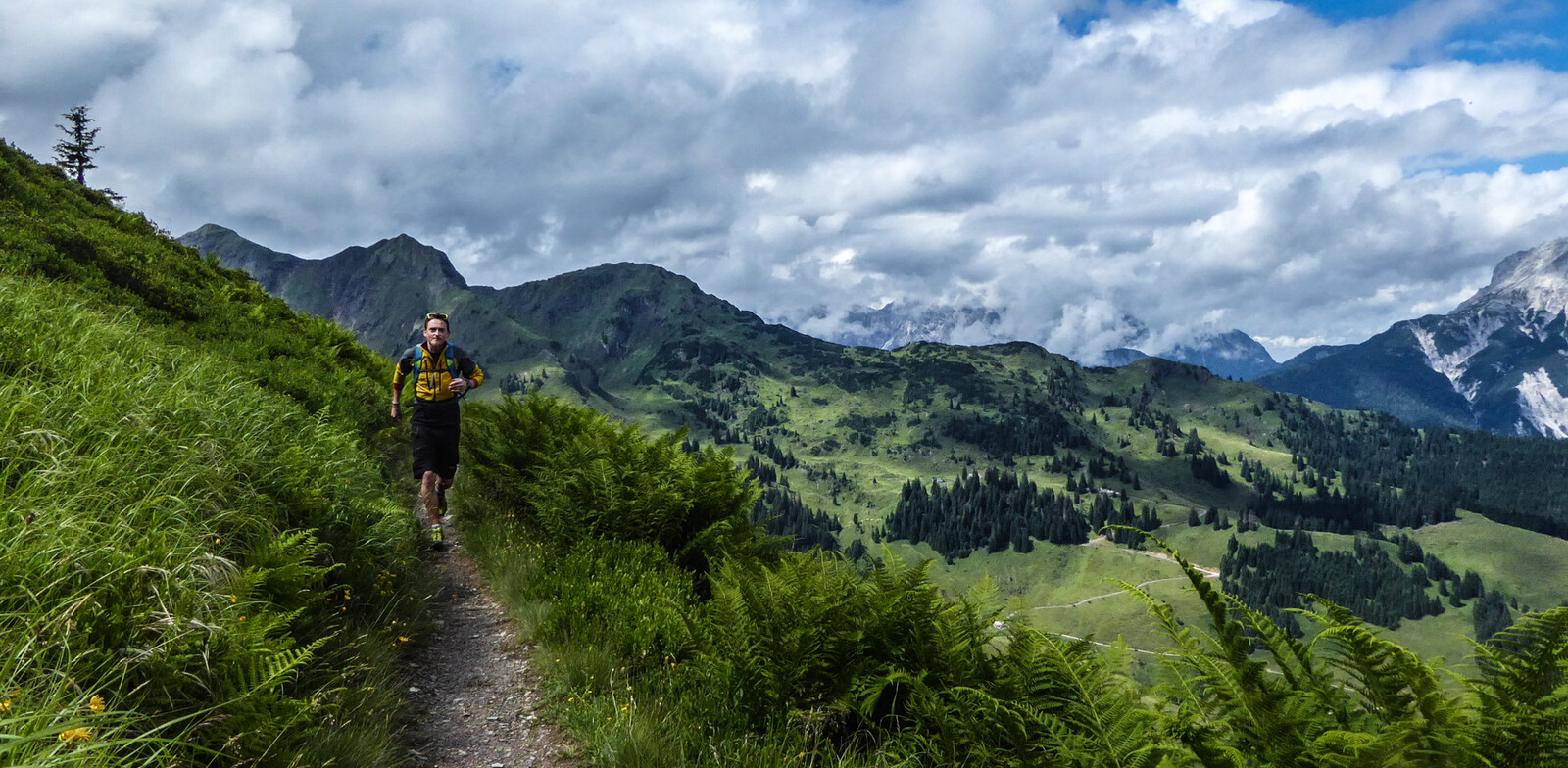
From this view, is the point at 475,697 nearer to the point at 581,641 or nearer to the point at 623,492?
the point at 581,641

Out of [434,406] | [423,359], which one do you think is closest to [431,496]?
[434,406]

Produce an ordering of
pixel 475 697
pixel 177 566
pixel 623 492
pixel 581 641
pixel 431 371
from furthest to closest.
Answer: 1. pixel 431 371
2. pixel 623 492
3. pixel 581 641
4. pixel 475 697
5. pixel 177 566

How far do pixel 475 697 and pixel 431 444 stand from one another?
20.2ft

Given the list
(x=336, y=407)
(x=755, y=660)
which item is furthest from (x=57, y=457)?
(x=336, y=407)

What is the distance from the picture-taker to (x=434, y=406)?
11.6m

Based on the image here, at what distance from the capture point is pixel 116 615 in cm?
360

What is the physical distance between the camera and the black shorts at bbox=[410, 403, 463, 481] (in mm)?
11516

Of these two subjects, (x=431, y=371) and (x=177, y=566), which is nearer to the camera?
(x=177, y=566)

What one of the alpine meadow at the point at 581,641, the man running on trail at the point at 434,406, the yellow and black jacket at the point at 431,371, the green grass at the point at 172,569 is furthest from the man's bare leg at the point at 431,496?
the green grass at the point at 172,569

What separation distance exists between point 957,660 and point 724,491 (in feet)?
21.0

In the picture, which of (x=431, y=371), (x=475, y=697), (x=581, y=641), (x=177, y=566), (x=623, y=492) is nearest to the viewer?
(x=177, y=566)

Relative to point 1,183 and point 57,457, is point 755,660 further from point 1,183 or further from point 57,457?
point 1,183

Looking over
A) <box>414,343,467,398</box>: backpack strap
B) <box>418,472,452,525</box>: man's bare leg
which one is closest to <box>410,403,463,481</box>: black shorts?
<box>418,472,452,525</box>: man's bare leg

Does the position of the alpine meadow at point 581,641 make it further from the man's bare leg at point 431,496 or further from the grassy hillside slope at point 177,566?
the man's bare leg at point 431,496
